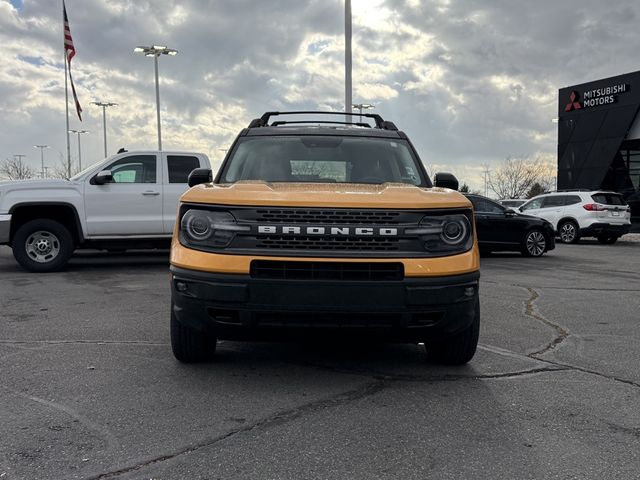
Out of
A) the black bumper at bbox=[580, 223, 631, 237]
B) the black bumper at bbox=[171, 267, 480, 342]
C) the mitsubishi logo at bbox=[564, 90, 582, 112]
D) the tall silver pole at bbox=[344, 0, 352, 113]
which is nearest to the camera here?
the black bumper at bbox=[171, 267, 480, 342]

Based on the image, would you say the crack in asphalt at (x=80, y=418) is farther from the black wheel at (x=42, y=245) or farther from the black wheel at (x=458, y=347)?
the black wheel at (x=42, y=245)

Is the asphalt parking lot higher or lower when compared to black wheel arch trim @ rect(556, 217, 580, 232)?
lower

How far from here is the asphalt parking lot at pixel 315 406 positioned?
9.65 ft

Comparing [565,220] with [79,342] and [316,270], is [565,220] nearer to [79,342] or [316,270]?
[79,342]

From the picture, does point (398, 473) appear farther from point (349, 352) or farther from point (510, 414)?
point (349, 352)

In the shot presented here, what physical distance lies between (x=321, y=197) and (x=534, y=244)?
11.5 metres

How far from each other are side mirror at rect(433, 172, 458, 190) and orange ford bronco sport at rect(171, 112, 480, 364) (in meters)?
0.90

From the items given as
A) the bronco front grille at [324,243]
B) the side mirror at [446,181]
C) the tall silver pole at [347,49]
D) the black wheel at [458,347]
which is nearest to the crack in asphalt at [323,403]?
the black wheel at [458,347]

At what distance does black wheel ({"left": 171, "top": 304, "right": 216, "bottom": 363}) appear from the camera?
4332 millimetres

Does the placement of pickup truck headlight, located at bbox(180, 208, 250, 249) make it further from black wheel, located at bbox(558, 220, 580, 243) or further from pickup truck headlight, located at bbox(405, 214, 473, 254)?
black wheel, located at bbox(558, 220, 580, 243)

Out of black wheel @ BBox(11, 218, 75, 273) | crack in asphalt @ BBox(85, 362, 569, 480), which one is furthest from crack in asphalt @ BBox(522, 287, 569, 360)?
black wheel @ BBox(11, 218, 75, 273)

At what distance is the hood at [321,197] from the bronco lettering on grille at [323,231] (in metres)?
0.15

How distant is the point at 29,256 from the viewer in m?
10.2

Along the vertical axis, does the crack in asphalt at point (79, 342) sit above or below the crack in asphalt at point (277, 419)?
above
